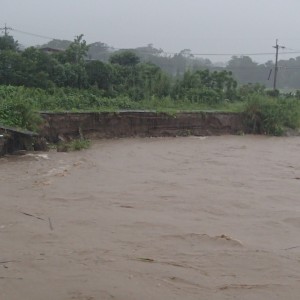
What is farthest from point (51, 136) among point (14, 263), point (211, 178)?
point (14, 263)

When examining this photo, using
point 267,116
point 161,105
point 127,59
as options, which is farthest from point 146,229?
point 127,59

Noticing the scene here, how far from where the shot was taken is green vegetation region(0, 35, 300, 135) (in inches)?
661

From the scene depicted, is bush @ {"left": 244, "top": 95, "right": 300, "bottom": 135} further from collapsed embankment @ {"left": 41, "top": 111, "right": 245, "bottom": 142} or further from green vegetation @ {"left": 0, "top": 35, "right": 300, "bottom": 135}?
collapsed embankment @ {"left": 41, "top": 111, "right": 245, "bottom": 142}

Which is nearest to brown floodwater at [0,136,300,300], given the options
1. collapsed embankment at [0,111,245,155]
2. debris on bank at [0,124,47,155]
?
debris on bank at [0,124,47,155]

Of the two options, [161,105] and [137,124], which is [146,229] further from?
[161,105]

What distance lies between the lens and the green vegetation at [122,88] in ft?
55.1

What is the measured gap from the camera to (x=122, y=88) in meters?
20.6

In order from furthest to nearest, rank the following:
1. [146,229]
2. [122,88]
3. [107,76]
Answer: [122,88] < [107,76] < [146,229]

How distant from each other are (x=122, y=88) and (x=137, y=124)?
4883 mm

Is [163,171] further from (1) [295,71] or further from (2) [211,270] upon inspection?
(1) [295,71]

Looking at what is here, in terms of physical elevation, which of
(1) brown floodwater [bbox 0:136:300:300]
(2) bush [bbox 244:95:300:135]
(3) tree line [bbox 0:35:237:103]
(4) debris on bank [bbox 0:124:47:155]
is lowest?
(1) brown floodwater [bbox 0:136:300:300]

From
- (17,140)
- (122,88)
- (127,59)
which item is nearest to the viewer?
(17,140)

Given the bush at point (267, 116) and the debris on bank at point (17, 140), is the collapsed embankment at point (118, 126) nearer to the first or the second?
the debris on bank at point (17, 140)

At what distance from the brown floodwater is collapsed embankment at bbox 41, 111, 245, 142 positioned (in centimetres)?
301
